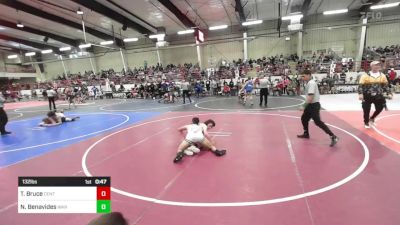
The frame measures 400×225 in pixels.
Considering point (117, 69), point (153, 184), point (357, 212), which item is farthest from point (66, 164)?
point (117, 69)

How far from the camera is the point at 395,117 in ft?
29.1

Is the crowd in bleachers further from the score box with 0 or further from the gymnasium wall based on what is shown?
the score box with 0

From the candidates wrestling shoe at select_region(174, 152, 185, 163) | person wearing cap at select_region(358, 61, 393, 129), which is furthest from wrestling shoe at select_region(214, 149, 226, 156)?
person wearing cap at select_region(358, 61, 393, 129)

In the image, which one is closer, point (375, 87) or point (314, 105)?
point (314, 105)

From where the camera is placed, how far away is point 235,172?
16.2 feet

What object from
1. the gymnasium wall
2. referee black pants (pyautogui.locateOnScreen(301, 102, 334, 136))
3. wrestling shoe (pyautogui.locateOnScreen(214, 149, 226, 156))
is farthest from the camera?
the gymnasium wall

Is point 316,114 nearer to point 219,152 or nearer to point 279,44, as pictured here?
point 219,152

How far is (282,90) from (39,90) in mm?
30320

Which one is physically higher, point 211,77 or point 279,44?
point 279,44

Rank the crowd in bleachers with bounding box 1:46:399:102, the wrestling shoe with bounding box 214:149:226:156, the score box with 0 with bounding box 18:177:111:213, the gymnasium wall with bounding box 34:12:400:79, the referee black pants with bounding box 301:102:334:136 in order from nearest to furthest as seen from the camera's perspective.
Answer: the score box with 0 with bounding box 18:177:111:213 < the wrestling shoe with bounding box 214:149:226:156 < the referee black pants with bounding box 301:102:334:136 < the crowd in bleachers with bounding box 1:46:399:102 < the gymnasium wall with bounding box 34:12:400:79

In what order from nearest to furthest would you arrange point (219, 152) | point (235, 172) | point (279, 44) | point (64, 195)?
point (64, 195) < point (235, 172) < point (219, 152) < point (279, 44)

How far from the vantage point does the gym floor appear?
139 inches

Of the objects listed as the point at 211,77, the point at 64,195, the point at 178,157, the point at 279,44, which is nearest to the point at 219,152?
the point at 178,157

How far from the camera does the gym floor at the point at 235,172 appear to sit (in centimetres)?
354
